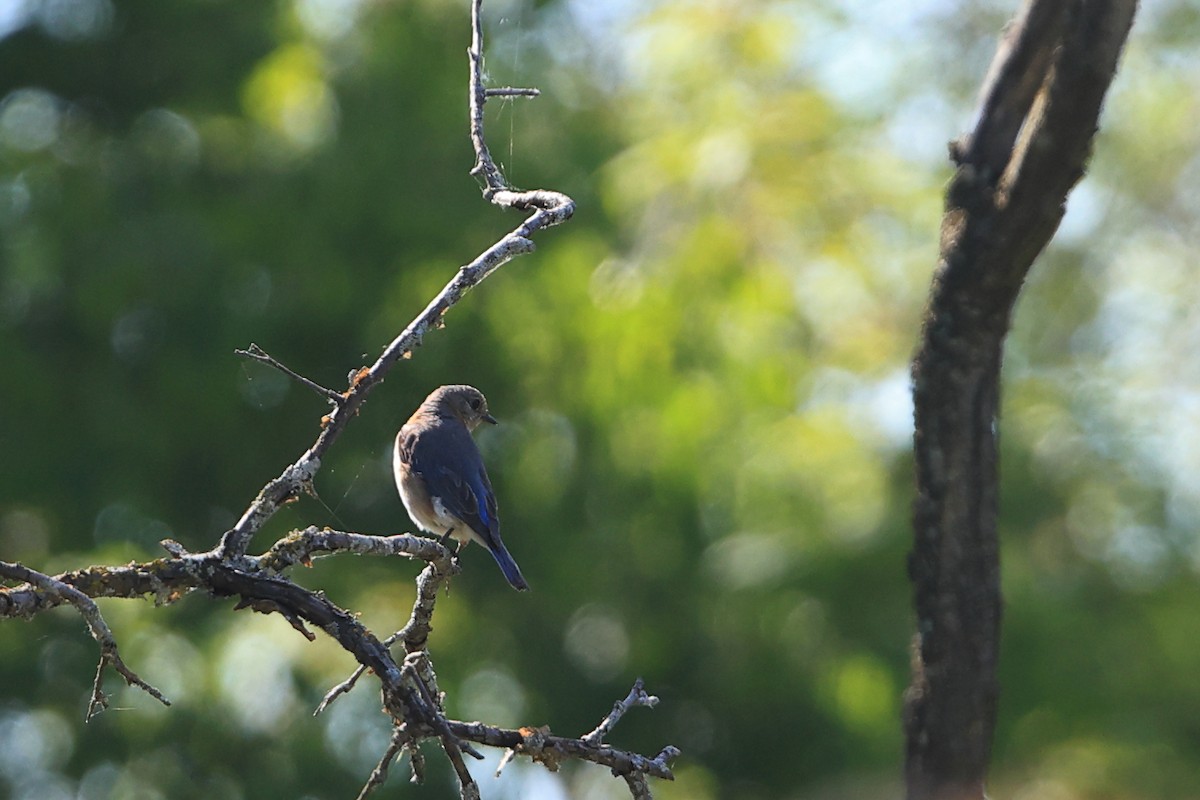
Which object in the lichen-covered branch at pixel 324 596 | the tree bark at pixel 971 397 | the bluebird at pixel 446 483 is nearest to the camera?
the lichen-covered branch at pixel 324 596

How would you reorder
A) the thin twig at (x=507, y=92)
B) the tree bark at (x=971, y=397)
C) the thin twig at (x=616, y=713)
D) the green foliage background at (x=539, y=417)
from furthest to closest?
the green foliage background at (x=539, y=417) < the tree bark at (x=971, y=397) < the thin twig at (x=507, y=92) < the thin twig at (x=616, y=713)

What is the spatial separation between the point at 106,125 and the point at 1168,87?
8.66 metres

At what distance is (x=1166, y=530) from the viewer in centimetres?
812

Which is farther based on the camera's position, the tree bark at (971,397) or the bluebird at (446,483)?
the bluebird at (446,483)

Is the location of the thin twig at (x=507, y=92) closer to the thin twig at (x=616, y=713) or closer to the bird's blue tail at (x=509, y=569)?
the thin twig at (x=616, y=713)

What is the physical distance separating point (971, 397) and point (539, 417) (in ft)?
19.6

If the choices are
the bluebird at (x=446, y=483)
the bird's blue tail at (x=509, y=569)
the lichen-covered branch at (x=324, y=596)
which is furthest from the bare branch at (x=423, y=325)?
the bluebird at (x=446, y=483)

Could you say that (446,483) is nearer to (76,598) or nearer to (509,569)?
(509,569)

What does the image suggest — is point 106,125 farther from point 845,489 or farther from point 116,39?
point 845,489

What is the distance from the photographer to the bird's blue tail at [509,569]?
5.27m

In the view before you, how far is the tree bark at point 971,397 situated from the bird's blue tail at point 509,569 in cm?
182

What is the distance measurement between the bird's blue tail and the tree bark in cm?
182

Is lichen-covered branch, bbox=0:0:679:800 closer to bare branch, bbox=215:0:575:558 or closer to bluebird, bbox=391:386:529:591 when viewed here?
bare branch, bbox=215:0:575:558

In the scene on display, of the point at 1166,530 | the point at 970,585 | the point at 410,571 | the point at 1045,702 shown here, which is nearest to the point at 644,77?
the point at 410,571
